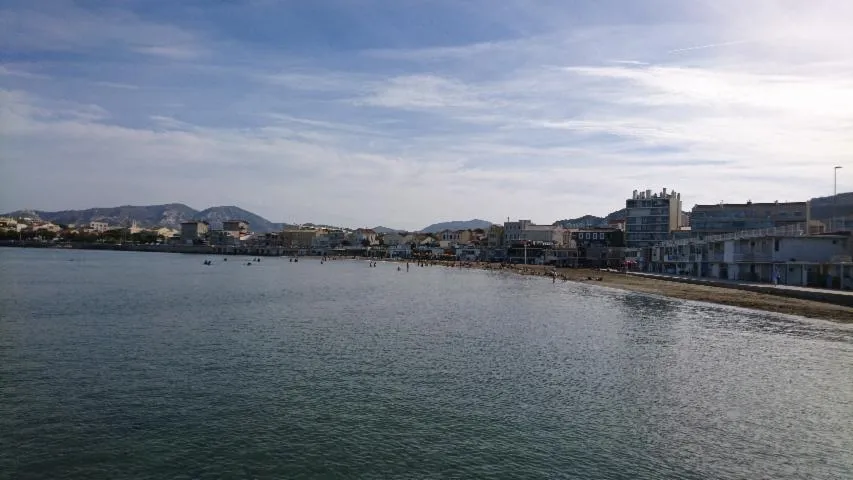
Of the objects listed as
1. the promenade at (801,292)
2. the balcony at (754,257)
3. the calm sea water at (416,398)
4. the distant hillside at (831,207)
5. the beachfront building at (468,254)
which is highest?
the distant hillside at (831,207)

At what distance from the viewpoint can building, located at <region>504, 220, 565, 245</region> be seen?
457 feet

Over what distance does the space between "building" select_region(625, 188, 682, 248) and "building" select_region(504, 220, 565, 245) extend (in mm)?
26039

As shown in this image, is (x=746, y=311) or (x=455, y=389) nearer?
(x=455, y=389)

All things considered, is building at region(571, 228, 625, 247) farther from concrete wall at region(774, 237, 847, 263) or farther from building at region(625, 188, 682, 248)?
concrete wall at region(774, 237, 847, 263)

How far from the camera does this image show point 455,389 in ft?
67.5

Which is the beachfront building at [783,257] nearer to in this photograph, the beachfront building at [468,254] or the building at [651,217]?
Answer: the building at [651,217]

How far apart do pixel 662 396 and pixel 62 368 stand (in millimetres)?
22098

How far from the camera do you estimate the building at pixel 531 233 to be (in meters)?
139

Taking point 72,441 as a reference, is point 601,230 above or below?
above

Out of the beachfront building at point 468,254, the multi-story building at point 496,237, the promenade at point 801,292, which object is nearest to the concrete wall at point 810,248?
the promenade at point 801,292

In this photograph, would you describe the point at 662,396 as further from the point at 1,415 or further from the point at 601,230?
the point at 601,230

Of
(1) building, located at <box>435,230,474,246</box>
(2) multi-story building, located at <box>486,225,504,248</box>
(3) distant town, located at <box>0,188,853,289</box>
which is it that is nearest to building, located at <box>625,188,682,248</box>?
(3) distant town, located at <box>0,188,853,289</box>

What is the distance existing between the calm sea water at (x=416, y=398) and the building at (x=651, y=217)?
73.9 m

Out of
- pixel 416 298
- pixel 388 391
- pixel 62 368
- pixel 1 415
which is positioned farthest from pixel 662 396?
pixel 416 298
